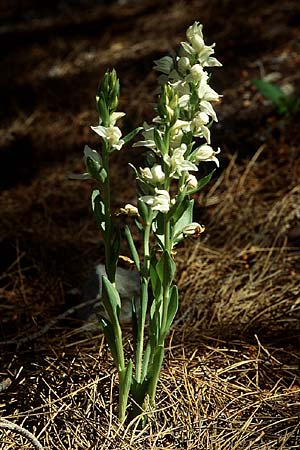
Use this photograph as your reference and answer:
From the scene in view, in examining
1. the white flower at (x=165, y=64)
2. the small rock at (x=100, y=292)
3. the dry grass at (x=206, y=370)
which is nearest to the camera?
the white flower at (x=165, y=64)

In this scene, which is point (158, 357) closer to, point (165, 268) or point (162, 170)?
point (165, 268)

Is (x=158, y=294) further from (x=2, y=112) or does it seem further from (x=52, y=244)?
(x=2, y=112)

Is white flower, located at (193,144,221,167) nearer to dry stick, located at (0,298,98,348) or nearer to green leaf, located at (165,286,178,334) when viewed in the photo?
green leaf, located at (165,286,178,334)

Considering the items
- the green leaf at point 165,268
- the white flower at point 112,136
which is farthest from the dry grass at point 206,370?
the white flower at point 112,136

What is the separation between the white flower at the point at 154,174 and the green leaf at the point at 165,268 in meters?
0.17

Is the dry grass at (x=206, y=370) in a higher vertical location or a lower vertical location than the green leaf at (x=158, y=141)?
lower

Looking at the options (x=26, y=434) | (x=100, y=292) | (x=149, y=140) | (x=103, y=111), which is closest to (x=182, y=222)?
(x=149, y=140)

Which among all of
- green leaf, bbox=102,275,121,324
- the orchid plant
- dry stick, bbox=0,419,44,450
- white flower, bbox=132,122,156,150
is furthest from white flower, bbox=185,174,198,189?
dry stick, bbox=0,419,44,450

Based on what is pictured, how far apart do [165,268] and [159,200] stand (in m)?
0.19

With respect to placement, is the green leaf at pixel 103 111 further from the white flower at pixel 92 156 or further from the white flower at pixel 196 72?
the white flower at pixel 196 72

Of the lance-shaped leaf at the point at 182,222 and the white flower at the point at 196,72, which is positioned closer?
the white flower at the point at 196,72

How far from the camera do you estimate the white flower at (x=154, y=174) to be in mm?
1549

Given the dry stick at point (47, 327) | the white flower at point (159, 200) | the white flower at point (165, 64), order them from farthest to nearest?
the dry stick at point (47, 327) → the white flower at point (165, 64) → the white flower at point (159, 200)

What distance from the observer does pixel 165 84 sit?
153 centimetres
